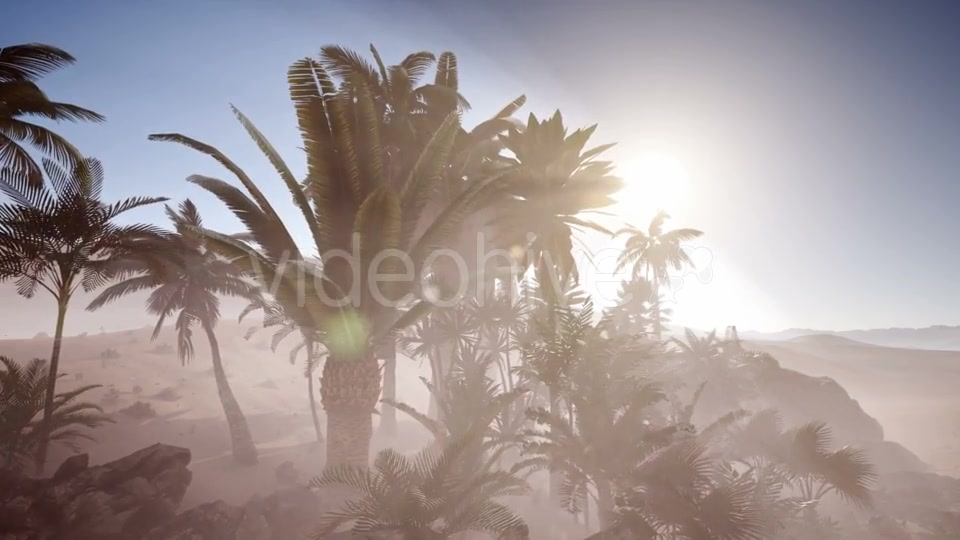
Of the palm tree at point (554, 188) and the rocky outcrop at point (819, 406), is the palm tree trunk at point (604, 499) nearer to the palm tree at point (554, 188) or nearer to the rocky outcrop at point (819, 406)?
the palm tree at point (554, 188)

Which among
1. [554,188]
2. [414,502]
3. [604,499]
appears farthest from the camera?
[554,188]

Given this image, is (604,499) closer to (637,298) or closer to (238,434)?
(238,434)

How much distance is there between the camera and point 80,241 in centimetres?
1067

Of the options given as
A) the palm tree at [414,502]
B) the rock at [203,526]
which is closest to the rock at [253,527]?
the rock at [203,526]

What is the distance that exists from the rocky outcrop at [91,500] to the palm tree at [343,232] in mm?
5654

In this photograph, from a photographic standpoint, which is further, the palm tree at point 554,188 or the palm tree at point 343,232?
the palm tree at point 554,188

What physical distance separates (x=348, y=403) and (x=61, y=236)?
29.2 feet

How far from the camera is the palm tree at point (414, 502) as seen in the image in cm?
783

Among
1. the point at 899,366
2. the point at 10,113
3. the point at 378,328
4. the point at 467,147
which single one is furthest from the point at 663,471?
the point at 899,366

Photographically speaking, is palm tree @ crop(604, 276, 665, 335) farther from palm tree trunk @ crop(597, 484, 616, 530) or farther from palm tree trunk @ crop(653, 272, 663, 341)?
palm tree trunk @ crop(597, 484, 616, 530)

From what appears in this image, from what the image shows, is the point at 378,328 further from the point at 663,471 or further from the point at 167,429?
the point at 167,429

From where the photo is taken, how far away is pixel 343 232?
8.83 m

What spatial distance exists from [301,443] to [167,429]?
22.9 ft

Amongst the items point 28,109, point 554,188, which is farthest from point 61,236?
point 554,188
